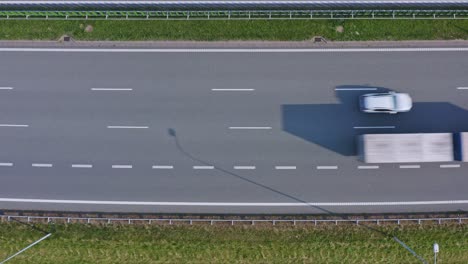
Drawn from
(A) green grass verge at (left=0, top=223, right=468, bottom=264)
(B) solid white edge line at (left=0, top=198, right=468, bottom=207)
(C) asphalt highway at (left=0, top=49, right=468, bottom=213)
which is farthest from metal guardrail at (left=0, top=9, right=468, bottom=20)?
(A) green grass verge at (left=0, top=223, right=468, bottom=264)

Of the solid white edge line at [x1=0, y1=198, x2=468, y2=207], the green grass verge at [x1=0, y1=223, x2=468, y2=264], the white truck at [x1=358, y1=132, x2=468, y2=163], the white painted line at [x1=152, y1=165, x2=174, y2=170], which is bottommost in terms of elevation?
the green grass verge at [x1=0, y1=223, x2=468, y2=264]

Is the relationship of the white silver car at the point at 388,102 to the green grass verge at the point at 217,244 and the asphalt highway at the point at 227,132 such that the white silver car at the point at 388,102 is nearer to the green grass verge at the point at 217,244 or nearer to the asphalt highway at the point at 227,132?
the asphalt highway at the point at 227,132

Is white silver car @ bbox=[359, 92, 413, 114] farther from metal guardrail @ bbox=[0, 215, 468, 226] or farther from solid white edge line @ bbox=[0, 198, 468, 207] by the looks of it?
metal guardrail @ bbox=[0, 215, 468, 226]

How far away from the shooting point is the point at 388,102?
78.3 ft

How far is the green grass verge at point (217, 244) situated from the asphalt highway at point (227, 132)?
1418mm

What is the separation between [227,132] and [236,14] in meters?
7.79

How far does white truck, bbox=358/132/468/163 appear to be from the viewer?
75.4ft

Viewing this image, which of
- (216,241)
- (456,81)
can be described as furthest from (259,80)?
(456,81)

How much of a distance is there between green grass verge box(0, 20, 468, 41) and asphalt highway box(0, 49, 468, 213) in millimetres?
1215

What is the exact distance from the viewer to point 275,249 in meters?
24.2

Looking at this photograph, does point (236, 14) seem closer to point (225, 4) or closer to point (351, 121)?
point (225, 4)

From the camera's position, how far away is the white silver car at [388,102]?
78.3 ft

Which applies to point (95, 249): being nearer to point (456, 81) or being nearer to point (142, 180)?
point (142, 180)

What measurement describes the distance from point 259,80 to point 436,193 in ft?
43.3
